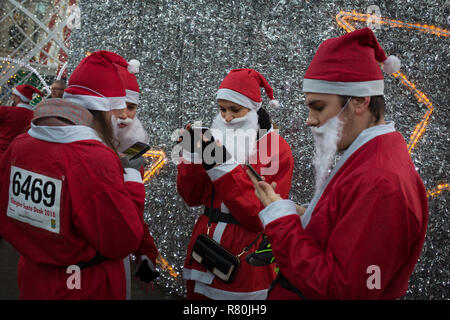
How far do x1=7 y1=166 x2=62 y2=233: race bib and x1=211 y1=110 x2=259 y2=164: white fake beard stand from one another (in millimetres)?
1048

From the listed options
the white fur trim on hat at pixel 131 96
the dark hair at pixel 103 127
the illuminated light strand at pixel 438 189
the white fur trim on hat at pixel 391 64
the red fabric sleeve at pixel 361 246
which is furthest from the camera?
the illuminated light strand at pixel 438 189

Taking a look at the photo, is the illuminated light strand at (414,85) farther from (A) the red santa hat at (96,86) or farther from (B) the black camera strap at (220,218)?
(A) the red santa hat at (96,86)

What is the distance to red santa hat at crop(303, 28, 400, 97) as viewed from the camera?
1.35 meters

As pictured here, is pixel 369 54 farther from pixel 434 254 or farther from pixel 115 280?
pixel 434 254

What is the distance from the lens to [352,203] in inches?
46.4

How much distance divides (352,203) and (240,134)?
1310 mm

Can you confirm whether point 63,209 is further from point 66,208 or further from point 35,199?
point 35,199

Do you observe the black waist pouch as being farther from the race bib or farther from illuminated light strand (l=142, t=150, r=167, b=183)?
illuminated light strand (l=142, t=150, r=167, b=183)

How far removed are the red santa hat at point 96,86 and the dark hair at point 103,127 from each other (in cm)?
3

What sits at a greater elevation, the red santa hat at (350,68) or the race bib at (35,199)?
the red santa hat at (350,68)

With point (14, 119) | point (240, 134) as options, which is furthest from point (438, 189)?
point (14, 119)

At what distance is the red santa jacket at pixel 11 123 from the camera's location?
16.3ft

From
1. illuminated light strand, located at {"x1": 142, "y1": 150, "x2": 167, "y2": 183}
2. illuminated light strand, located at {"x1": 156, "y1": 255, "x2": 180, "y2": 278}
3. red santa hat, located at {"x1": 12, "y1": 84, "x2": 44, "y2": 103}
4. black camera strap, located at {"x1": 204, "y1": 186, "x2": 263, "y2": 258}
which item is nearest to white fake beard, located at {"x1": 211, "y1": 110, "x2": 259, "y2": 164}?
black camera strap, located at {"x1": 204, "y1": 186, "x2": 263, "y2": 258}

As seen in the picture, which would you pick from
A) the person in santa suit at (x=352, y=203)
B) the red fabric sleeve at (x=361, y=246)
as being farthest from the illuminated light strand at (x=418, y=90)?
the red fabric sleeve at (x=361, y=246)
